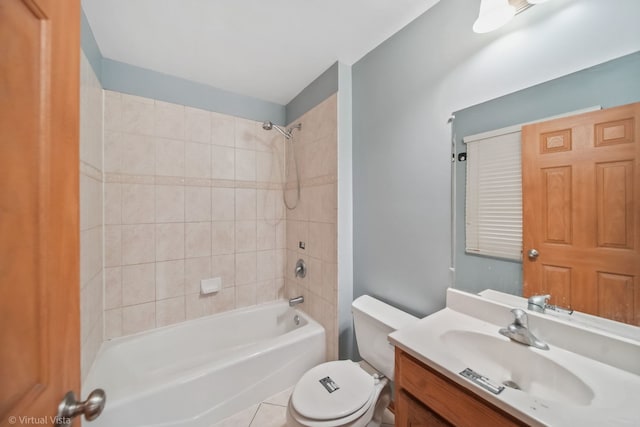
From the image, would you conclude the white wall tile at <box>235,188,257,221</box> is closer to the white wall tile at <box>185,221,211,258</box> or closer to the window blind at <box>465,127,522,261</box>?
the white wall tile at <box>185,221,211,258</box>

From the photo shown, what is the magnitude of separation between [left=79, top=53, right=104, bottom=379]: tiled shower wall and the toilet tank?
4.99ft

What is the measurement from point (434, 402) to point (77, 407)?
3.06 feet

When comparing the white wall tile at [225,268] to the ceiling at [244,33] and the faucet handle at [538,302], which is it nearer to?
the ceiling at [244,33]

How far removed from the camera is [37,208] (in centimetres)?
42

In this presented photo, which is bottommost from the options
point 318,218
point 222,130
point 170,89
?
point 318,218

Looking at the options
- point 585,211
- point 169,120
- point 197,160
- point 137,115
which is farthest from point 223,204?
point 585,211

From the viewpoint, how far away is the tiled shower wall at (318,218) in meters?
1.75

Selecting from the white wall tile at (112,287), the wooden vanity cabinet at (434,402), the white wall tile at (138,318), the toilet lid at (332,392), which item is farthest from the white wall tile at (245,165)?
the wooden vanity cabinet at (434,402)

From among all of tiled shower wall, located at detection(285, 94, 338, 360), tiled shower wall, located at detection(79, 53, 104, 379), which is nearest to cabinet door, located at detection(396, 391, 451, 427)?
tiled shower wall, located at detection(285, 94, 338, 360)

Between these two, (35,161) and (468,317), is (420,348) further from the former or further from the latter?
(35,161)

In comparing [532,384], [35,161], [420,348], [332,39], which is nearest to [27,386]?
[35,161]

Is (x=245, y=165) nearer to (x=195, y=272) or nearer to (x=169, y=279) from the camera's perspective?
(x=195, y=272)

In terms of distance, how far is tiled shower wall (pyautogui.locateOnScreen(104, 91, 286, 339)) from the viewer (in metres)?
1.70

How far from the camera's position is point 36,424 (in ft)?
1.26
